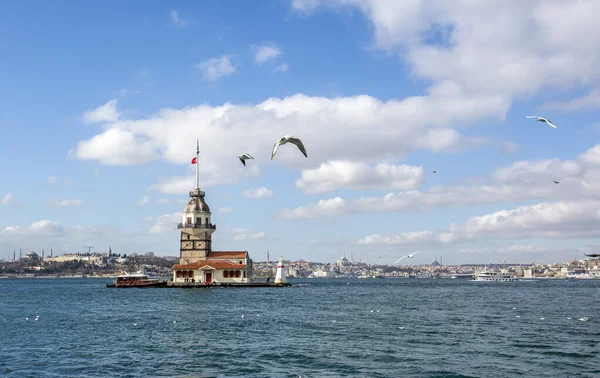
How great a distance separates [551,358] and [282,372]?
12308mm

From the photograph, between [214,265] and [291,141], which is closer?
[291,141]

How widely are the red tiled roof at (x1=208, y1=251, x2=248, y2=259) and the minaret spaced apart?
932 millimetres

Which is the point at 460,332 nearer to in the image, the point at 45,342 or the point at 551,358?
the point at 551,358

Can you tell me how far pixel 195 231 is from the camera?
340 feet

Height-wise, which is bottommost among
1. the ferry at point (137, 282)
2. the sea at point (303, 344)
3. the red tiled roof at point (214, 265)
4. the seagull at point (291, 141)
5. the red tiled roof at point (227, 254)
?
the sea at point (303, 344)

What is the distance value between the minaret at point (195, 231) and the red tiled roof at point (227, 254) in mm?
932

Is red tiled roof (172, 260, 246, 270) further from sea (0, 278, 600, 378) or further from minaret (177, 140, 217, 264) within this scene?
sea (0, 278, 600, 378)

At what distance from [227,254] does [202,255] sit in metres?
4.32

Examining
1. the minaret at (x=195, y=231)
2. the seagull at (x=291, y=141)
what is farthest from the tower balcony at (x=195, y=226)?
the seagull at (x=291, y=141)

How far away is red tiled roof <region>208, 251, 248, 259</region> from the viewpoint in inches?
3991

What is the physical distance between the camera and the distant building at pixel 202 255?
3954 inches

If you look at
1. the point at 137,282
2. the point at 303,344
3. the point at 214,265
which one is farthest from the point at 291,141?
the point at 137,282

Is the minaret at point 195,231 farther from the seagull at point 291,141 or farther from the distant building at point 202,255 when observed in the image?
the seagull at point 291,141

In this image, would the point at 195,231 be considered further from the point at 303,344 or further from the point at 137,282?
the point at 303,344
